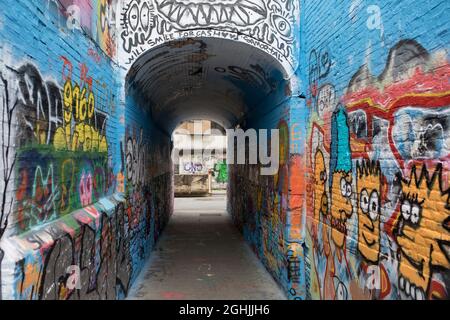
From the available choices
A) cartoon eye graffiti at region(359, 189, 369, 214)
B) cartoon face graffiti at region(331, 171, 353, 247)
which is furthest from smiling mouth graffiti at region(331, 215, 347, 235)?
cartoon eye graffiti at region(359, 189, 369, 214)

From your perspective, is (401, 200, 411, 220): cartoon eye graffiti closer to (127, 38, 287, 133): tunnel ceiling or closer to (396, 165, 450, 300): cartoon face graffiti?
(396, 165, 450, 300): cartoon face graffiti

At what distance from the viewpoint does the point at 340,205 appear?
545cm

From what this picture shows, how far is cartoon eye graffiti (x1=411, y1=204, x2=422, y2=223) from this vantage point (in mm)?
3633

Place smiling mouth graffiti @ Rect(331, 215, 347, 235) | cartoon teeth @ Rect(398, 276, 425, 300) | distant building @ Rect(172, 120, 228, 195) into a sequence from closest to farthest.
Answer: cartoon teeth @ Rect(398, 276, 425, 300) < smiling mouth graffiti @ Rect(331, 215, 347, 235) < distant building @ Rect(172, 120, 228, 195)

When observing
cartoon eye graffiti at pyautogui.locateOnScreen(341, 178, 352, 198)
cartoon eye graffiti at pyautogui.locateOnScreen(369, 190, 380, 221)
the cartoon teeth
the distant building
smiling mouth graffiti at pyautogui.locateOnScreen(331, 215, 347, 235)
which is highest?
the distant building

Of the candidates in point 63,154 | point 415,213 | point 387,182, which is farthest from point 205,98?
point 415,213

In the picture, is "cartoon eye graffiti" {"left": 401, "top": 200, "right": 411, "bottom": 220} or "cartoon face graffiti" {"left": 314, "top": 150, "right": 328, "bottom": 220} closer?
"cartoon eye graffiti" {"left": 401, "top": 200, "right": 411, "bottom": 220}

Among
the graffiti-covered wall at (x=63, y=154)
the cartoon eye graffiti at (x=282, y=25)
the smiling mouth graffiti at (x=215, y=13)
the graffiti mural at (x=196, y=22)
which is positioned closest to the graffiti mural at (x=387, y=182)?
the cartoon eye graffiti at (x=282, y=25)

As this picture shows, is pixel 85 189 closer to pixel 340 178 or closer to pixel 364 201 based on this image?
pixel 340 178

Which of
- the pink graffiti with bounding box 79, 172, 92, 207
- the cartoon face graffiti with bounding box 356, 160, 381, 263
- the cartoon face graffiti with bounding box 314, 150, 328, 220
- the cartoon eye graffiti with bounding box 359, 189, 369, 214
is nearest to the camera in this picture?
the cartoon face graffiti with bounding box 356, 160, 381, 263

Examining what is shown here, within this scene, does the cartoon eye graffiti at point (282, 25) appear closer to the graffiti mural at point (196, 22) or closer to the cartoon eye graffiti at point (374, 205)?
the graffiti mural at point (196, 22)

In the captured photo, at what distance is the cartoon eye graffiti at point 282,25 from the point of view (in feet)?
23.7

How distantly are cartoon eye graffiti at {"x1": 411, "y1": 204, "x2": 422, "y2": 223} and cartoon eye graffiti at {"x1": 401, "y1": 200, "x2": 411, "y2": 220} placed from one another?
6 cm

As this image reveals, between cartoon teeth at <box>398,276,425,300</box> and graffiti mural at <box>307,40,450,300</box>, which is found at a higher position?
graffiti mural at <box>307,40,450,300</box>
